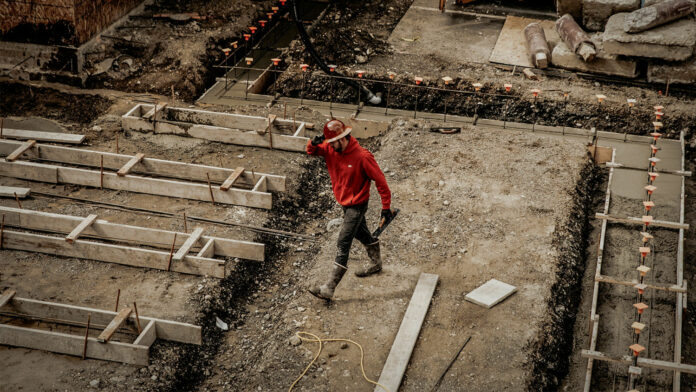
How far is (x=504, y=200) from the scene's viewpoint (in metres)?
8.93

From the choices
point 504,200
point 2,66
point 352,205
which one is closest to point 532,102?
point 504,200

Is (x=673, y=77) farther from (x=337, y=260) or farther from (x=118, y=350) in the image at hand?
(x=118, y=350)

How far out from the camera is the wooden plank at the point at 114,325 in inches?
250

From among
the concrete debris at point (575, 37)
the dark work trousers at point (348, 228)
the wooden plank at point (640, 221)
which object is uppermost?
the concrete debris at point (575, 37)

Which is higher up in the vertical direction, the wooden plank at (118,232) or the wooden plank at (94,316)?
the wooden plank at (118,232)

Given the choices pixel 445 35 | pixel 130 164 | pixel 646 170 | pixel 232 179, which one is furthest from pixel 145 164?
pixel 445 35

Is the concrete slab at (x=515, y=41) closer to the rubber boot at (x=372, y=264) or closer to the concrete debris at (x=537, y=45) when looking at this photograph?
the concrete debris at (x=537, y=45)

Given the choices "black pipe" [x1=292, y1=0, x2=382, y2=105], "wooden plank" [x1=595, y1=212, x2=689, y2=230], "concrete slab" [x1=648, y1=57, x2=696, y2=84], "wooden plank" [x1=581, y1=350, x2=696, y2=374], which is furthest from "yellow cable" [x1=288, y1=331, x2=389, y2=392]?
"concrete slab" [x1=648, y1=57, x2=696, y2=84]

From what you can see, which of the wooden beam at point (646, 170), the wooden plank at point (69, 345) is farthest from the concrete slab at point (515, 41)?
the wooden plank at point (69, 345)

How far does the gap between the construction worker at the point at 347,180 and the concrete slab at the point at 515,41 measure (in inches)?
262

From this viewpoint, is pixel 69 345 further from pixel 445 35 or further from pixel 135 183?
pixel 445 35

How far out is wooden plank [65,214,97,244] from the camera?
769 cm

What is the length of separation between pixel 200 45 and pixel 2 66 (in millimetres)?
3434

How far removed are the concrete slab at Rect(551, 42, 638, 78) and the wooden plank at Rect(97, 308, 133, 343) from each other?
868cm
